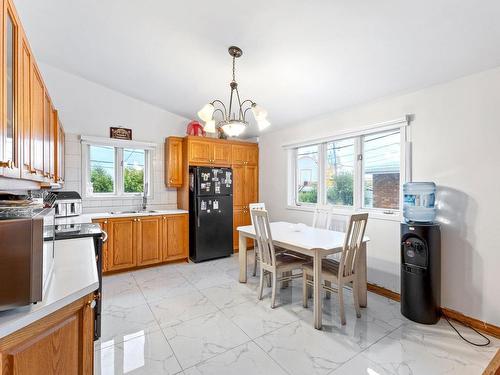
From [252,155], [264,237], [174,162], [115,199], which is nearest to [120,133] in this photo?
[174,162]

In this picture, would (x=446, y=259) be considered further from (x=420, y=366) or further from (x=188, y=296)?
(x=188, y=296)

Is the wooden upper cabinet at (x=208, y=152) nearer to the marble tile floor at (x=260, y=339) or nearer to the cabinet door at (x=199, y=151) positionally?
the cabinet door at (x=199, y=151)

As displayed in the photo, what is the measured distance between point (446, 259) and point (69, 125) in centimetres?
492

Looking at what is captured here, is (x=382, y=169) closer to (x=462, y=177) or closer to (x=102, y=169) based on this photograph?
(x=462, y=177)

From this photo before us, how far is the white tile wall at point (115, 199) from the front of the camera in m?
3.64

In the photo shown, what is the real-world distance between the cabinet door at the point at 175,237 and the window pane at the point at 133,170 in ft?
2.64

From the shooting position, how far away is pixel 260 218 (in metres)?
2.66

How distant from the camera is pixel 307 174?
415 cm

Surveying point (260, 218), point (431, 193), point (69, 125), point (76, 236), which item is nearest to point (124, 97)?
point (69, 125)

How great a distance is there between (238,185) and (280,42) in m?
2.78

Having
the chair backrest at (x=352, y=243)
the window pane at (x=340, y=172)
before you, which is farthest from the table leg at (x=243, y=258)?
the window pane at (x=340, y=172)

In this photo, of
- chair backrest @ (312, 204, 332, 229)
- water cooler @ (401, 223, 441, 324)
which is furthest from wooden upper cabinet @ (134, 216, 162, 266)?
water cooler @ (401, 223, 441, 324)

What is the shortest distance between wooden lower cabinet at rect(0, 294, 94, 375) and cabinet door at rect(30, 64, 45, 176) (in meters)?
0.90

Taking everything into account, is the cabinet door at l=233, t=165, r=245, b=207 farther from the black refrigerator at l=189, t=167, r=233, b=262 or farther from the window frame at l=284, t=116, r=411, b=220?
the window frame at l=284, t=116, r=411, b=220
